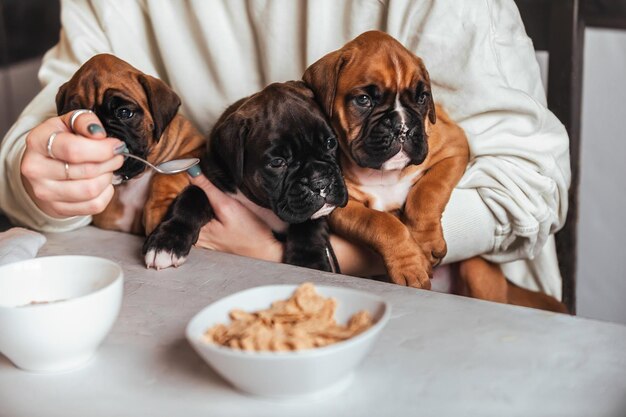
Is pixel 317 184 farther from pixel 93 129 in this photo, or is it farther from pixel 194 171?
pixel 93 129

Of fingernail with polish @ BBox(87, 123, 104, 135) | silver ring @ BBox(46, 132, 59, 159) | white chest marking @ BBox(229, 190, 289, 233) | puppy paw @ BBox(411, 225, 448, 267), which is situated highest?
fingernail with polish @ BBox(87, 123, 104, 135)

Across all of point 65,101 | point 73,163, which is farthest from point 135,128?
point 73,163

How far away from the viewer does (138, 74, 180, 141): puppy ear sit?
146 cm

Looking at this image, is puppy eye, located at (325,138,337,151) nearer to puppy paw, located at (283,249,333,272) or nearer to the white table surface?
puppy paw, located at (283,249,333,272)

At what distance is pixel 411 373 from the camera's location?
780mm

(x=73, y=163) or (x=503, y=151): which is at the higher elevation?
(x=73, y=163)

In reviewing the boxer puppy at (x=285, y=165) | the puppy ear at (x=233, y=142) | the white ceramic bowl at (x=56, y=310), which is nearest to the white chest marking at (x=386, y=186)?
the boxer puppy at (x=285, y=165)

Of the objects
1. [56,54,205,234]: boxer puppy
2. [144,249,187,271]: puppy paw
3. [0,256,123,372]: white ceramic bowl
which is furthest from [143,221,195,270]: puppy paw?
[0,256,123,372]: white ceramic bowl

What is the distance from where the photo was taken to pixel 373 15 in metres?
1.53

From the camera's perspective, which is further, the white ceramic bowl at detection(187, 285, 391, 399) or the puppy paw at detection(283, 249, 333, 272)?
the puppy paw at detection(283, 249, 333, 272)

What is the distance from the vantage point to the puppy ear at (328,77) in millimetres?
1340

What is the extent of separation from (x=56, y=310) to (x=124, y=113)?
0.73 m

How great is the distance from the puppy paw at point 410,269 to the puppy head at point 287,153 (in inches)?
5.4

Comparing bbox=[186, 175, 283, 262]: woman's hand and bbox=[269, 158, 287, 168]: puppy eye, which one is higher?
bbox=[269, 158, 287, 168]: puppy eye
